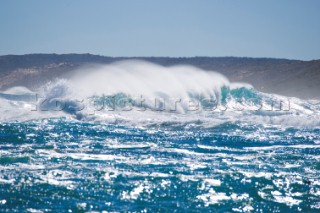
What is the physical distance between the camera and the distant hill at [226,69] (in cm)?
6938

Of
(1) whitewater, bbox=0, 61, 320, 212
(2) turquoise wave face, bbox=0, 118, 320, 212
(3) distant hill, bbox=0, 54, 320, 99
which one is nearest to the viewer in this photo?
(2) turquoise wave face, bbox=0, 118, 320, 212

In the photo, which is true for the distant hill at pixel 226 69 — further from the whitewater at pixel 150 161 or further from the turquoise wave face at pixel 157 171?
the turquoise wave face at pixel 157 171

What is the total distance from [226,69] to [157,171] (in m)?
87.6

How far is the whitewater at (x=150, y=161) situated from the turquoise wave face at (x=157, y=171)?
2 cm

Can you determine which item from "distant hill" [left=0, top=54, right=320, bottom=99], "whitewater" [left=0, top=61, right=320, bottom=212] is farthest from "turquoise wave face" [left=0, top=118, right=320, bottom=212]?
"distant hill" [left=0, top=54, right=320, bottom=99]

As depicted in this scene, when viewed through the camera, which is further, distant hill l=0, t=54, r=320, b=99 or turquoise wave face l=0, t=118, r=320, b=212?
distant hill l=0, t=54, r=320, b=99

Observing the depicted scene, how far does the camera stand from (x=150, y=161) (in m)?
12.7

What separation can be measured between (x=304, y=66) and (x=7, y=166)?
78077mm

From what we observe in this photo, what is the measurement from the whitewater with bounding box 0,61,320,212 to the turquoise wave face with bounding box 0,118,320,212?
0.07 feet

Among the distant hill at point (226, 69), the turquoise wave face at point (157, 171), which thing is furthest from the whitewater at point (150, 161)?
the distant hill at point (226, 69)

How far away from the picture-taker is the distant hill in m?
69.4

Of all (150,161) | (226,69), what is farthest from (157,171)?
(226,69)

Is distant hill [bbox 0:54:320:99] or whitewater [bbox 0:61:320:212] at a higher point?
distant hill [bbox 0:54:320:99]

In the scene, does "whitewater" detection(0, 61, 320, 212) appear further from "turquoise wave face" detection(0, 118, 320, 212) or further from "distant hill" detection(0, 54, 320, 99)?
"distant hill" detection(0, 54, 320, 99)
